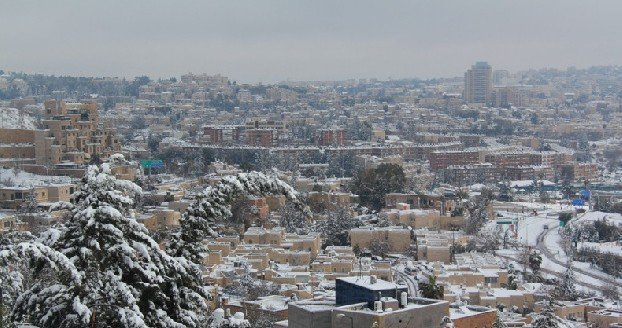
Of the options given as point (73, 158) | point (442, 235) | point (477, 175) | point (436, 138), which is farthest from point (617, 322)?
point (436, 138)

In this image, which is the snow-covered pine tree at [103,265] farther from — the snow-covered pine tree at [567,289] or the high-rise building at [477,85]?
the high-rise building at [477,85]

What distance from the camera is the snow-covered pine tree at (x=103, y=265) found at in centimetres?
281

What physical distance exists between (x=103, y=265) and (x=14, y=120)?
30.9 meters

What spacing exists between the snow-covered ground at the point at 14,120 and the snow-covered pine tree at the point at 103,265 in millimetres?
28295

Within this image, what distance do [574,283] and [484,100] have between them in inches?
2236

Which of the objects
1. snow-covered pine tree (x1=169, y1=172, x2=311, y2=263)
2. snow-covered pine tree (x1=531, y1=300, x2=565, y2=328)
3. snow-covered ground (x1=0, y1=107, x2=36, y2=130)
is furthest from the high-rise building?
snow-covered pine tree (x1=169, y1=172, x2=311, y2=263)

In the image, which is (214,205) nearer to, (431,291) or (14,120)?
(431,291)

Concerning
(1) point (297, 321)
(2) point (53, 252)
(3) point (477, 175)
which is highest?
(2) point (53, 252)

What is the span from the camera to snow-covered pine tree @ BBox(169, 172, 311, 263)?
314 cm

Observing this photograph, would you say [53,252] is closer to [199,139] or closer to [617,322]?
[617,322]

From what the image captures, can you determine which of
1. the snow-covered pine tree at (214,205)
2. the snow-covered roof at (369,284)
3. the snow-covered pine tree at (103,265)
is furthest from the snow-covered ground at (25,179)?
the snow-covered pine tree at (103,265)

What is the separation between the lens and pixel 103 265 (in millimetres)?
2896

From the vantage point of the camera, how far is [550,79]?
338 feet

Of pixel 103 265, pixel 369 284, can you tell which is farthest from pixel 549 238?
pixel 103 265
